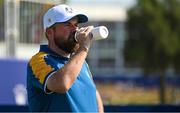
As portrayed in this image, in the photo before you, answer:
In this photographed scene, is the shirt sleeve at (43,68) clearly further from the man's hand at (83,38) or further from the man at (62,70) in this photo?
the man's hand at (83,38)

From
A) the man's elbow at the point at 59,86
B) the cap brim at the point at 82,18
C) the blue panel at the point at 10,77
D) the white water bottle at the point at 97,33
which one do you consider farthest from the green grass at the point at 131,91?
the man's elbow at the point at 59,86

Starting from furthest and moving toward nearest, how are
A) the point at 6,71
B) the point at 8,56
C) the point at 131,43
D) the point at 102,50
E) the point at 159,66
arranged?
the point at 102,50, the point at 131,43, the point at 159,66, the point at 8,56, the point at 6,71

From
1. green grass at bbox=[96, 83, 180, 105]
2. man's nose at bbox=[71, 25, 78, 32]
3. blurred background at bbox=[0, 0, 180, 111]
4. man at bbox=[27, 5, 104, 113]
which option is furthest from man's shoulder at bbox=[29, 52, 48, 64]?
green grass at bbox=[96, 83, 180, 105]

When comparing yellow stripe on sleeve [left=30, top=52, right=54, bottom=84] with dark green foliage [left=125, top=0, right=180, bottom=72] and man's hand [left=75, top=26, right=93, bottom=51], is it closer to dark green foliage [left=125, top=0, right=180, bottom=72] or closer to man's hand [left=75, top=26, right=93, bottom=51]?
man's hand [left=75, top=26, right=93, bottom=51]

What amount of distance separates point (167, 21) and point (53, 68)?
1416 inches

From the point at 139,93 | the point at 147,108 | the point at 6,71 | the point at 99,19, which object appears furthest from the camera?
the point at 99,19

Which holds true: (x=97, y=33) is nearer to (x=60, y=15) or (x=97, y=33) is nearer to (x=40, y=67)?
(x=60, y=15)

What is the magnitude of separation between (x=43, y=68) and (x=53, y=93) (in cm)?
17

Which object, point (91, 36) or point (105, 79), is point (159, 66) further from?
point (91, 36)

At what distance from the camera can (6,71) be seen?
12.4 meters

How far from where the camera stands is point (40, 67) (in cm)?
475

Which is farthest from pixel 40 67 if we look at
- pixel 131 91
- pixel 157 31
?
pixel 157 31

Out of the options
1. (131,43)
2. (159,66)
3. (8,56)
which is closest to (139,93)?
(159,66)

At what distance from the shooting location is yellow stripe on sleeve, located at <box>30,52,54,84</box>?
4691 mm
